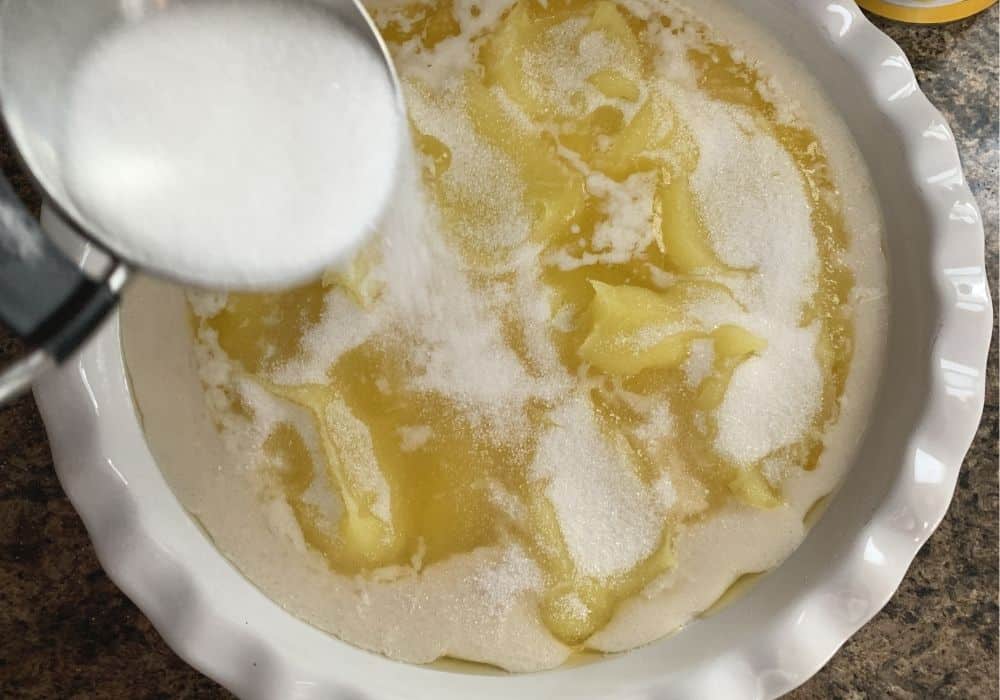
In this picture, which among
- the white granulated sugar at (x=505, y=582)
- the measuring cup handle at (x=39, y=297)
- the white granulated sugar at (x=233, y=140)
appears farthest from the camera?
the white granulated sugar at (x=505, y=582)

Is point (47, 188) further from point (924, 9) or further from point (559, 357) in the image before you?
point (924, 9)

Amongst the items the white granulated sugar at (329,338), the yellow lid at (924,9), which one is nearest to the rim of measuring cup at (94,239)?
the white granulated sugar at (329,338)

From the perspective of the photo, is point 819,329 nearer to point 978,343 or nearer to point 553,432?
point 978,343

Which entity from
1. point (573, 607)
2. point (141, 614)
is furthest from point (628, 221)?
point (141, 614)

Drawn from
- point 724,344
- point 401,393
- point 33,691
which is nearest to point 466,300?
point 401,393

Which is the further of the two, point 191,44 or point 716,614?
point 716,614

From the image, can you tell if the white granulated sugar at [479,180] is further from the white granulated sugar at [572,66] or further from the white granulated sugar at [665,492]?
the white granulated sugar at [665,492]
